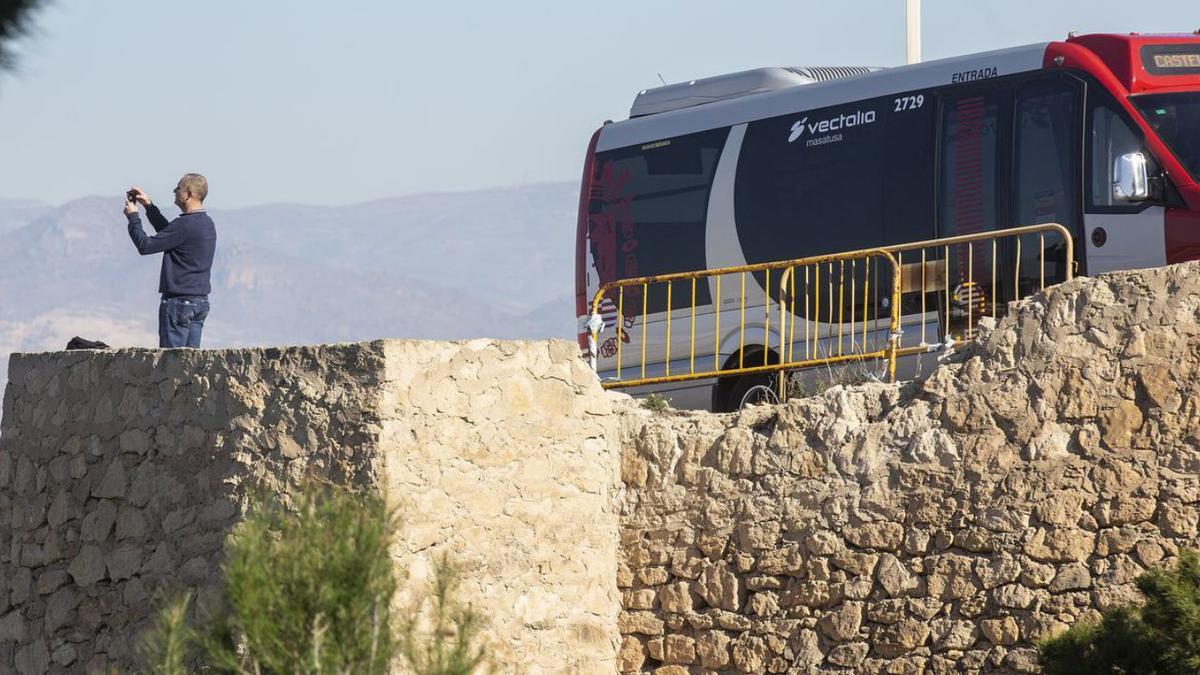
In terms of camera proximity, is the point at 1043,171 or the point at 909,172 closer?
the point at 1043,171

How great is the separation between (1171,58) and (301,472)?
6.20 metres

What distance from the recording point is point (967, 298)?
38.7 ft

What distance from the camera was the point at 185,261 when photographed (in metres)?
11.2

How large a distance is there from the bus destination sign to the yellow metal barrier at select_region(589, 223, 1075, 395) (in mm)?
1282

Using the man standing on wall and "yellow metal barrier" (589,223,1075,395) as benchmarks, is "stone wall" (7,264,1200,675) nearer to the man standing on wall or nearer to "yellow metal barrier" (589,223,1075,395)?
the man standing on wall

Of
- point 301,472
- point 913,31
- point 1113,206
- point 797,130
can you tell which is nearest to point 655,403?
point 301,472

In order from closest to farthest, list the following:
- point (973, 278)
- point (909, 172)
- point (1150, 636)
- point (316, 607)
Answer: point (316, 607) → point (1150, 636) → point (973, 278) → point (909, 172)

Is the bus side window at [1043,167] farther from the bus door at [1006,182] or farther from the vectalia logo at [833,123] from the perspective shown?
the vectalia logo at [833,123]

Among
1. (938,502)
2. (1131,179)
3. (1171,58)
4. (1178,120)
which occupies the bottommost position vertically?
(938,502)

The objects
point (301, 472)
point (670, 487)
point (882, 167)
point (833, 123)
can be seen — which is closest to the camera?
point (301, 472)

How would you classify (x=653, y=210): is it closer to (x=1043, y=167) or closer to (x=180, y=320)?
(x=1043, y=167)

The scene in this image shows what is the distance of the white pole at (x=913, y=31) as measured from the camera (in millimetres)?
16938

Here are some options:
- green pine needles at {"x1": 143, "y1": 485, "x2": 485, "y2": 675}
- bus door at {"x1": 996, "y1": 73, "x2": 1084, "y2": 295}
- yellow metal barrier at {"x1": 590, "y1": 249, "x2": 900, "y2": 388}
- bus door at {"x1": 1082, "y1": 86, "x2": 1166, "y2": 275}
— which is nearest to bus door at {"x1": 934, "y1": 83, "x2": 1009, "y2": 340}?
bus door at {"x1": 996, "y1": 73, "x2": 1084, "y2": 295}

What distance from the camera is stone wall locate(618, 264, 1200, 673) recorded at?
28.9ft
